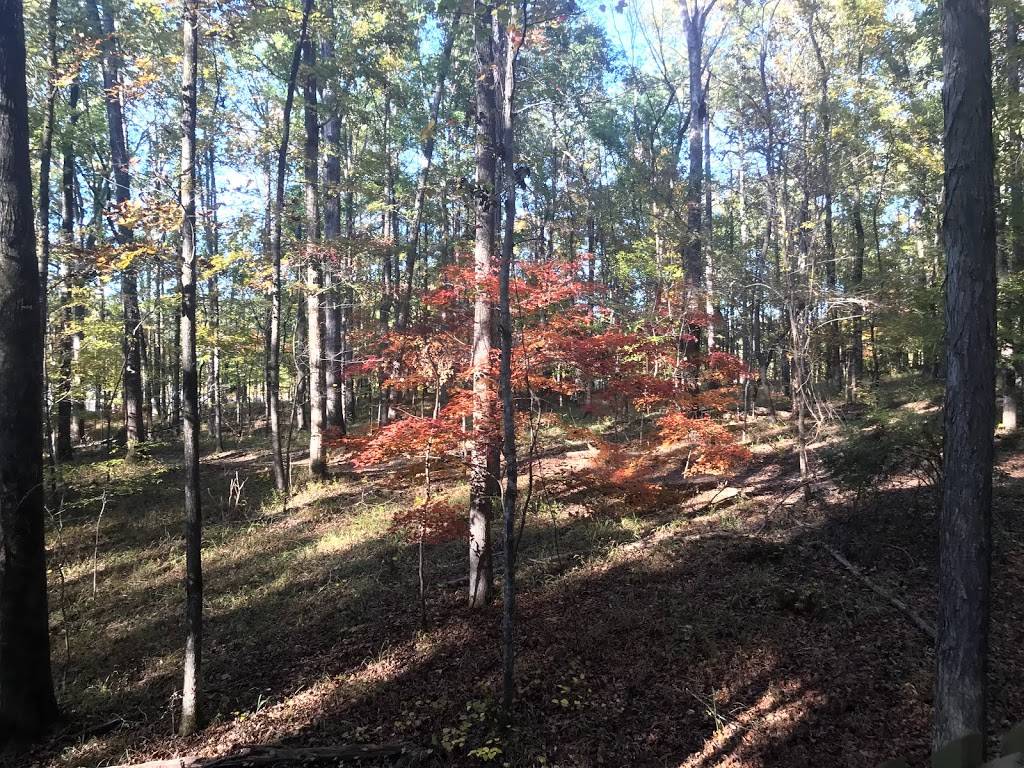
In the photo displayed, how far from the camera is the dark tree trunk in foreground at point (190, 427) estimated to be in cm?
568

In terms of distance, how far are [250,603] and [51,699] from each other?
3293 millimetres

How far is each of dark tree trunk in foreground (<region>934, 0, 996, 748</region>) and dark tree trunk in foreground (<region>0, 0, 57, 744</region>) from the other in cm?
818

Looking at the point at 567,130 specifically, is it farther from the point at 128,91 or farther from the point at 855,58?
the point at 128,91

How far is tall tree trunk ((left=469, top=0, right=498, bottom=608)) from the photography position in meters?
7.41

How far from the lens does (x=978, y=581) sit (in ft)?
12.3

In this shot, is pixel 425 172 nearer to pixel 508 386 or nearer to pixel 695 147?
pixel 695 147

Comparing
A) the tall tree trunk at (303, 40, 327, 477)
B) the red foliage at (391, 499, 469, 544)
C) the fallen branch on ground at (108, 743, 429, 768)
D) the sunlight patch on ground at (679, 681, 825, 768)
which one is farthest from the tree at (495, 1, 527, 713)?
the tall tree trunk at (303, 40, 327, 477)

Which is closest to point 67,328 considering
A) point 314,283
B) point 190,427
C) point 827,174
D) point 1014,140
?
point 314,283

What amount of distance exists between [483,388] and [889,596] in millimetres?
6016

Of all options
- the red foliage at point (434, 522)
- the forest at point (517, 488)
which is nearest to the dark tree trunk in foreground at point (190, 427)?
the forest at point (517, 488)

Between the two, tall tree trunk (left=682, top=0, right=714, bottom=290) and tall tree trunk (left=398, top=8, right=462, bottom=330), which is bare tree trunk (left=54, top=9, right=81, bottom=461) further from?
tall tree trunk (left=682, top=0, right=714, bottom=290)

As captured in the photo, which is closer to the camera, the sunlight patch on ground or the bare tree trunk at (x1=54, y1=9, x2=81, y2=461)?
the sunlight patch on ground

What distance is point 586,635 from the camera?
6828 mm

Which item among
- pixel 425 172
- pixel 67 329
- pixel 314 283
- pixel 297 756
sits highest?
pixel 425 172
